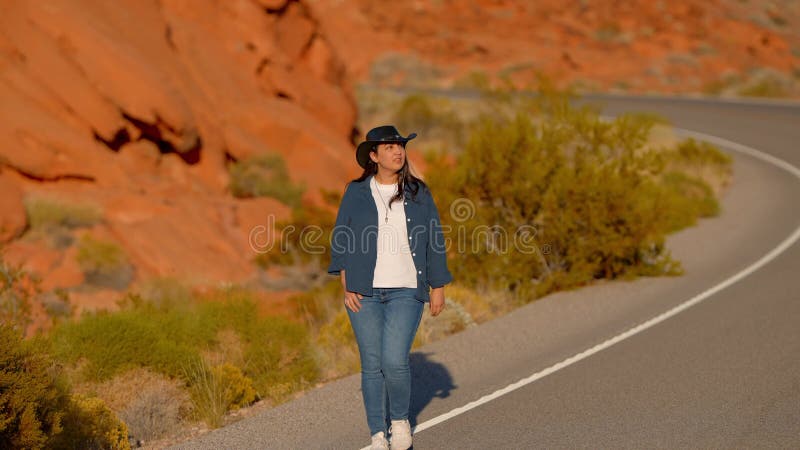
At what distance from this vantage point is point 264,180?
2078 centimetres

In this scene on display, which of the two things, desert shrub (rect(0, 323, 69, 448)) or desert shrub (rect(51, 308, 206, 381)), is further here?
desert shrub (rect(51, 308, 206, 381))

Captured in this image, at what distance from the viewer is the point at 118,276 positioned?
15703 mm

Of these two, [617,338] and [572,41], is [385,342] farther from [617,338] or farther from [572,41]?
[572,41]

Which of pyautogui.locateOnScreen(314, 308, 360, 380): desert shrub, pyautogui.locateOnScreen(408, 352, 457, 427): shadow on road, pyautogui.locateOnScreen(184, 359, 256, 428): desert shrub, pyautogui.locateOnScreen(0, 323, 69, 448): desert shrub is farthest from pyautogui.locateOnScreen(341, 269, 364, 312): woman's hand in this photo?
pyautogui.locateOnScreen(314, 308, 360, 380): desert shrub

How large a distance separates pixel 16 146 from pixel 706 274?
1202 cm

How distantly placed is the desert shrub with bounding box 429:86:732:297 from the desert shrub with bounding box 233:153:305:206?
24.5 feet

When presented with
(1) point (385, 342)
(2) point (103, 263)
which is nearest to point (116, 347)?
(1) point (385, 342)

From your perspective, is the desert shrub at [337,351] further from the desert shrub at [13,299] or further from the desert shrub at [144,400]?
the desert shrub at [13,299]

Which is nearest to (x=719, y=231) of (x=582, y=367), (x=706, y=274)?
(x=706, y=274)

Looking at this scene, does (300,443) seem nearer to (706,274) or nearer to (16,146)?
(706,274)

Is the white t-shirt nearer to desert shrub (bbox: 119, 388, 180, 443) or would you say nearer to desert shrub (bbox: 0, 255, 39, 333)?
desert shrub (bbox: 119, 388, 180, 443)

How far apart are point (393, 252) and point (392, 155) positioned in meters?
0.62

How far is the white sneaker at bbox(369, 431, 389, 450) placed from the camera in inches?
240

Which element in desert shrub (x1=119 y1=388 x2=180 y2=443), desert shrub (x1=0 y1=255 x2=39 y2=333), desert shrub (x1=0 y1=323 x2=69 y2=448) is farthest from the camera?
desert shrub (x1=0 y1=255 x2=39 y2=333)
